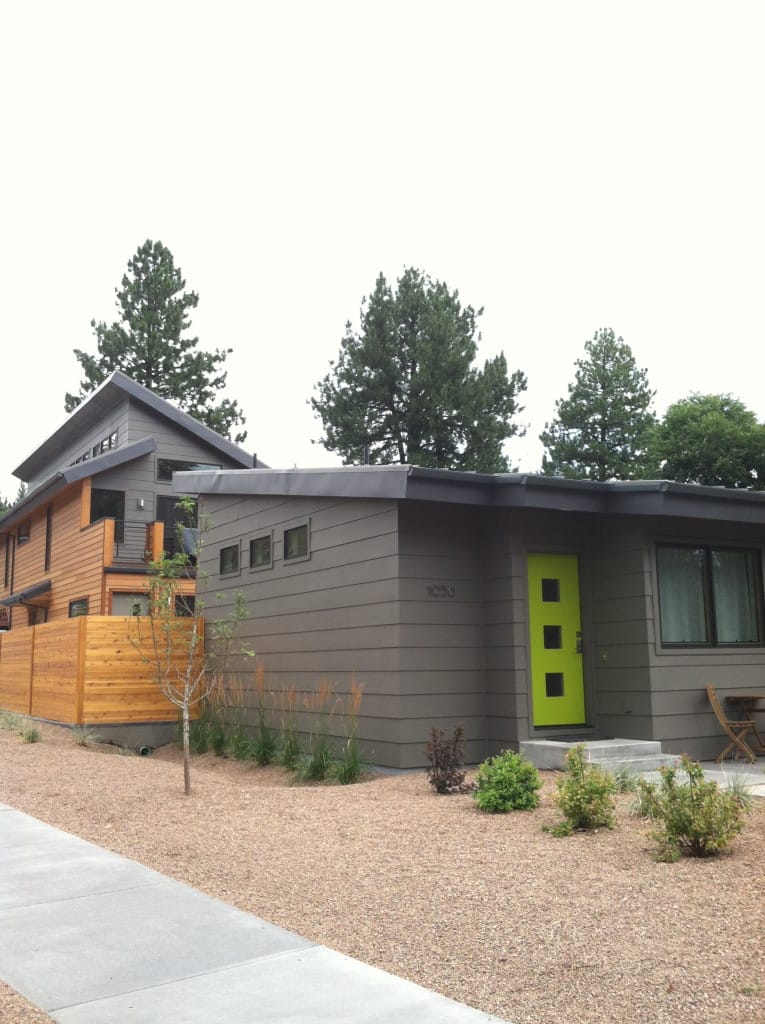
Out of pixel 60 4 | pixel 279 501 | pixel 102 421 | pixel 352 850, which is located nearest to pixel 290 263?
pixel 102 421

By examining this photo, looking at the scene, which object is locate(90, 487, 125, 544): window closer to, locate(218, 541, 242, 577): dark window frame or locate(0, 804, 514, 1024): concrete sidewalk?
locate(218, 541, 242, 577): dark window frame

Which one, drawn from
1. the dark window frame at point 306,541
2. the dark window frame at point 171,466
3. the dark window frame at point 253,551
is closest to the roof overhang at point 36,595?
the dark window frame at point 171,466

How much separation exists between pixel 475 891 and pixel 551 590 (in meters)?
5.64

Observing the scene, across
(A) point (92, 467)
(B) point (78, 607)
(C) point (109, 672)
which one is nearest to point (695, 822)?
(C) point (109, 672)

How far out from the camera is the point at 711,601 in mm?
10250

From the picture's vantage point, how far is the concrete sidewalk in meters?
3.18

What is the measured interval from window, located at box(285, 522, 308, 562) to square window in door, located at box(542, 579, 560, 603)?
10.4ft

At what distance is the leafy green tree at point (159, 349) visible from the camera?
33375 mm

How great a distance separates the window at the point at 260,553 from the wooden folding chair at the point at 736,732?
237 inches

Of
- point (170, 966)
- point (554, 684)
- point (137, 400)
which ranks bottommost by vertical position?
point (170, 966)

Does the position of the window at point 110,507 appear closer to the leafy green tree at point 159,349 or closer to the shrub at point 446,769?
the leafy green tree at point 159,349

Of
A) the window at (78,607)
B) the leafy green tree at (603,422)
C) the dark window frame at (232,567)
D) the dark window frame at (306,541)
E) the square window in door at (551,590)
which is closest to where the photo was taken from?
the square window in door at (551,590)

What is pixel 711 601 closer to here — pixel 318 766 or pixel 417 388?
pixel 318 766

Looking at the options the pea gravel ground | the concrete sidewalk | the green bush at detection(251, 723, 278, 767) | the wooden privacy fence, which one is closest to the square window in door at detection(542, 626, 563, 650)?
the pea gravel ground
